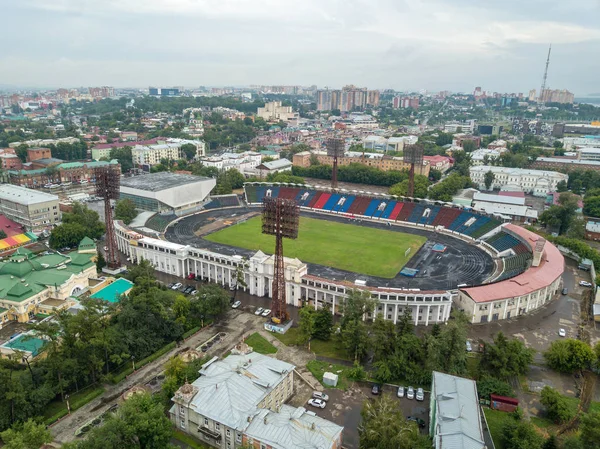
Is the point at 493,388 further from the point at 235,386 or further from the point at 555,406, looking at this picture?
the point at 235,386

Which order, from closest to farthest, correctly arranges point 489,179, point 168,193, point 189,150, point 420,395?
1. point 420,395
2. point 168,193
3. point 489,179
4. point 189,150

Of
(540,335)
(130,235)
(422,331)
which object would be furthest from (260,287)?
(540,335)

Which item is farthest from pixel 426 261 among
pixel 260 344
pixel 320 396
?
pixel 320 396

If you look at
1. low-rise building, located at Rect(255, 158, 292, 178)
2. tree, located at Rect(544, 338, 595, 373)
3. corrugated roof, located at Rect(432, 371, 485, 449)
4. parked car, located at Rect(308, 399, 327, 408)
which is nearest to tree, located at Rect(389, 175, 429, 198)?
low-rise building, located at Rect(255, 158, 292, 178)

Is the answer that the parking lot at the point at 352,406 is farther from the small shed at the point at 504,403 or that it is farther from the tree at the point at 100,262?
the tree at the point at 100,262

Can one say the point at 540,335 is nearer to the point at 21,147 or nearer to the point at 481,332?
the point at 481,332

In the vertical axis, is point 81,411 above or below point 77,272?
below

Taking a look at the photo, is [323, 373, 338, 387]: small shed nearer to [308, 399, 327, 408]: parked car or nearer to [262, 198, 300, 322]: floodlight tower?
[308, 399, 327, 408]: parked car

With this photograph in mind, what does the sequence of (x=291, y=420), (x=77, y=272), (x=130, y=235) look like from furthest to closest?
(x=130, y=235) < (x=77, y=272) < (x=291, y=420)
